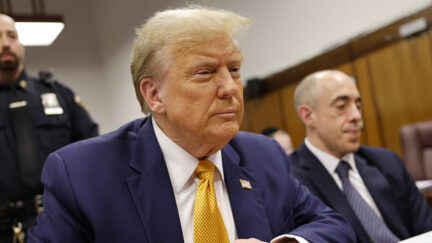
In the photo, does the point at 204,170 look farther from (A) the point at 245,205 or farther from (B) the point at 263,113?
(B) the point at 263,113

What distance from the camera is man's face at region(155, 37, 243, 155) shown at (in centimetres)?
142

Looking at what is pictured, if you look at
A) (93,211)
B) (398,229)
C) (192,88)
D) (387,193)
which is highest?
(192,88)

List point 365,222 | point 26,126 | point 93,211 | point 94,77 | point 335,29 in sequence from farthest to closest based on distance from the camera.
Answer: point 94,77 < point 335,29 < point 26,126 < point 365,222 < point 93,211

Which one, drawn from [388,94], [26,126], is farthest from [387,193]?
[388,94]

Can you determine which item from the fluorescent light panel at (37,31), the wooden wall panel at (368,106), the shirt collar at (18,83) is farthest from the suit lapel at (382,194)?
the fluorescent light panel at (37,31)

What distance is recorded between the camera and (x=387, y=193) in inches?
93.3

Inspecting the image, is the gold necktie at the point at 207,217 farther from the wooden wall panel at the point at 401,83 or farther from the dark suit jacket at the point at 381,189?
the wooden wall panel at the point at 401,83

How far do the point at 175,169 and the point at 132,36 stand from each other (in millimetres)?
7711

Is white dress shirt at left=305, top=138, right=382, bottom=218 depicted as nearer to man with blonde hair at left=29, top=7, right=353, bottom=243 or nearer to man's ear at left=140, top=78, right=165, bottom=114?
man with blonde hair at left=29, top=7, right=353, bottom=243

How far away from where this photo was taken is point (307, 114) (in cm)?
278

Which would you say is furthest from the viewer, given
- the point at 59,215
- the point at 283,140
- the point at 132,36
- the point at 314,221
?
the point at 132,36

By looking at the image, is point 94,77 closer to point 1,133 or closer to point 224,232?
point 1,133

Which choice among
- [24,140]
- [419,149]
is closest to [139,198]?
[24,140]

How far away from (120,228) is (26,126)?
57.0 inches
